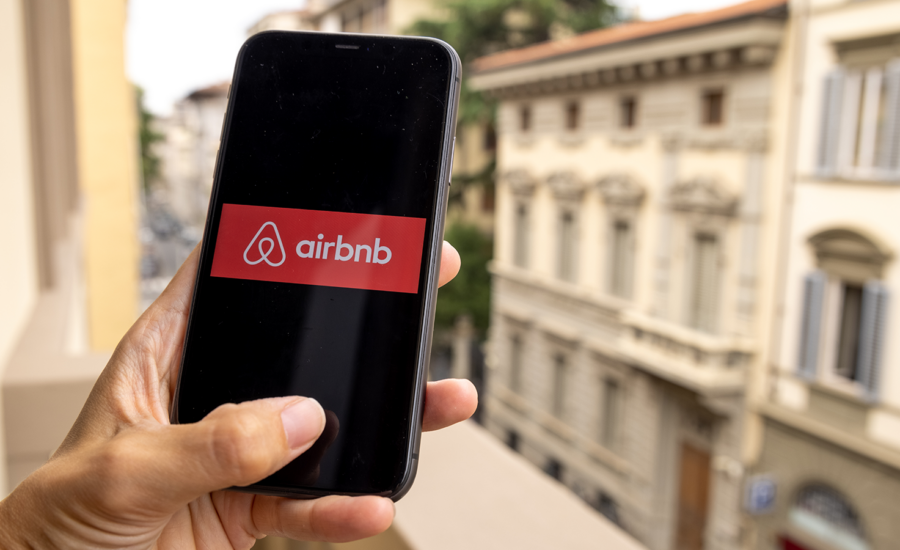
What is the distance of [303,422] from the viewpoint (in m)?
0.29

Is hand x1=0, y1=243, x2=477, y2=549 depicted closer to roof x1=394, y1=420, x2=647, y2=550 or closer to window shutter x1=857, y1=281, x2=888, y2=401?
roof x1=394, y1=420, x2=647, y2=550

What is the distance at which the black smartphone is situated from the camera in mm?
324

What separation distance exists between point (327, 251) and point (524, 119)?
18.7 ft

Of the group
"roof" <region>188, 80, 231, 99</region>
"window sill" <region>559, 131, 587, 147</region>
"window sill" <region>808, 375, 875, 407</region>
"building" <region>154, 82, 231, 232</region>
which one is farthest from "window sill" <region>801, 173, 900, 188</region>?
"building" <region>154, 82, 231, 232</region>

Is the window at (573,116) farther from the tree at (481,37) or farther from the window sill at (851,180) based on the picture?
the window sill at (851,180)

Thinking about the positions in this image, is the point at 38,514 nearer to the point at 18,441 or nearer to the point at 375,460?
the point at 375,460

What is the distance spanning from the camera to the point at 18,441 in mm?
623

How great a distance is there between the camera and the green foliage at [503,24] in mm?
6184

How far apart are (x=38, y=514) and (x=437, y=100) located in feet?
0.77

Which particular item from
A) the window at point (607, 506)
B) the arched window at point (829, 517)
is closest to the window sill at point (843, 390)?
the arched window at point (829, 517)

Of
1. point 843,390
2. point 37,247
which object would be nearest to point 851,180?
point 843,390

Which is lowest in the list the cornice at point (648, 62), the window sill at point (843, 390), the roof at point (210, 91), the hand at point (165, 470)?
the window sill at point (843, 390)

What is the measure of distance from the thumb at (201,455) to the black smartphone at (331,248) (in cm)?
Answer: 6

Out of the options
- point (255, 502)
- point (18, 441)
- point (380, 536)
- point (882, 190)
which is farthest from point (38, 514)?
point (882, 190)
